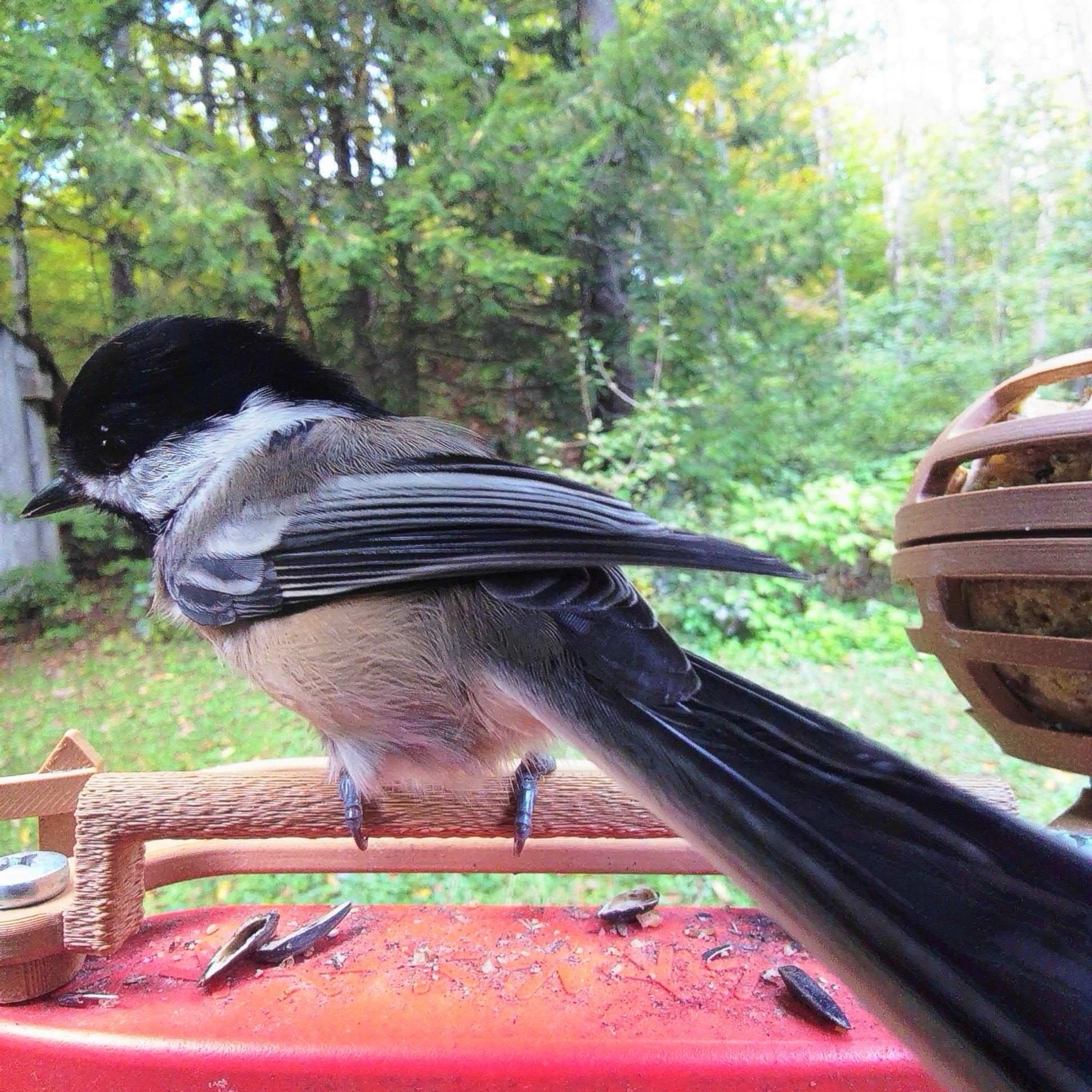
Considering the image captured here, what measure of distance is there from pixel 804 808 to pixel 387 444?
0.66 meters

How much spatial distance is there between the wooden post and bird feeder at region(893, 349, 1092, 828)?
182 cm

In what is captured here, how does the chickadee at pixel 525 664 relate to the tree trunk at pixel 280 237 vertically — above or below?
below

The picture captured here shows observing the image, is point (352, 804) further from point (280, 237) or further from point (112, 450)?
point (280, 237)

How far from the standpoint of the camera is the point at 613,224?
2.58 metres

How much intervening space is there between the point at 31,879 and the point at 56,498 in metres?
0.50

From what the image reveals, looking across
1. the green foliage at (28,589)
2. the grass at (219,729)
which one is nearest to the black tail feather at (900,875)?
the grass at (219,729)

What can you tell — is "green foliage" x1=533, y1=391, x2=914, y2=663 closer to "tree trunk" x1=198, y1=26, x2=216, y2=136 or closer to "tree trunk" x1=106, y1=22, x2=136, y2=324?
"tree trunk" x1=106, y1=22, x2=136, y2=324

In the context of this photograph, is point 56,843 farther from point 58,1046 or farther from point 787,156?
point 787,156

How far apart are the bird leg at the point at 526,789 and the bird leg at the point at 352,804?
0.18 metres

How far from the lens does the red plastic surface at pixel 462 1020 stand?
0.71 metres

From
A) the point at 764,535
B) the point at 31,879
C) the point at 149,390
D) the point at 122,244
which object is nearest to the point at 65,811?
the point at 31,879

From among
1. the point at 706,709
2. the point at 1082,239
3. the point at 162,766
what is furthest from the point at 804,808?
the point at 1082,239

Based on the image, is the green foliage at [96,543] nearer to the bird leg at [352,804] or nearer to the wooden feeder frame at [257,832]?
the wooden feeder frame at [257,832]

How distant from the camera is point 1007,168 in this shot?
8.34ft
